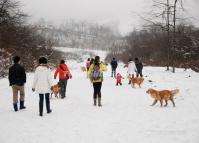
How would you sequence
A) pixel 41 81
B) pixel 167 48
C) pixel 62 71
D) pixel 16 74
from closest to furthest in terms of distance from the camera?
pixel 41 81 → pixel 16 74 → pixel 62 71 → pixel 167 48

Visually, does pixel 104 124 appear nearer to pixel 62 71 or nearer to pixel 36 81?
pixel 36 81

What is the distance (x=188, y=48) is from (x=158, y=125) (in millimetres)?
45640

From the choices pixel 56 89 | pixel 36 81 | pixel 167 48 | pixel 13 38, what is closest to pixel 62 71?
pixel 56 89

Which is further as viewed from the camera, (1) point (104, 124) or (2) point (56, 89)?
(2) point (56, 89)

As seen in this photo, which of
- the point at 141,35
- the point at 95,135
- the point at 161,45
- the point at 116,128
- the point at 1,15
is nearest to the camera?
the point at 95,135

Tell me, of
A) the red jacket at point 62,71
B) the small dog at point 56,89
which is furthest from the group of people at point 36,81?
the red jacket at point 62,71

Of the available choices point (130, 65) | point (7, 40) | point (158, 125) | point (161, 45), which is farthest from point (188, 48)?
point (158, 125)

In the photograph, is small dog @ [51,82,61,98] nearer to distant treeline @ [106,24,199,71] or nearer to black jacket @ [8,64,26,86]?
black jacket @ [8,64,26,86]

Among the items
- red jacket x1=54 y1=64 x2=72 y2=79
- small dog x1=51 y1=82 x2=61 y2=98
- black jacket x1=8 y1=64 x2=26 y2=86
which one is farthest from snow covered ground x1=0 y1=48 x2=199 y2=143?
red jacket x1=54 y1=64 x2=72 y2=79

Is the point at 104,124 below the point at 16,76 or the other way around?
below

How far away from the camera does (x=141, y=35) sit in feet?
270

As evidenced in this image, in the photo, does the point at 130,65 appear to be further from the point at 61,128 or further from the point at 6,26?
the point at 6,26

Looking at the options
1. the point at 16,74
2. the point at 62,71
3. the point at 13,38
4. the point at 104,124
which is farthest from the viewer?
the point at 13,38

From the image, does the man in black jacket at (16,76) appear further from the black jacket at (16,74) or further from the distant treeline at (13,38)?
the distant treeline at (13,38)
